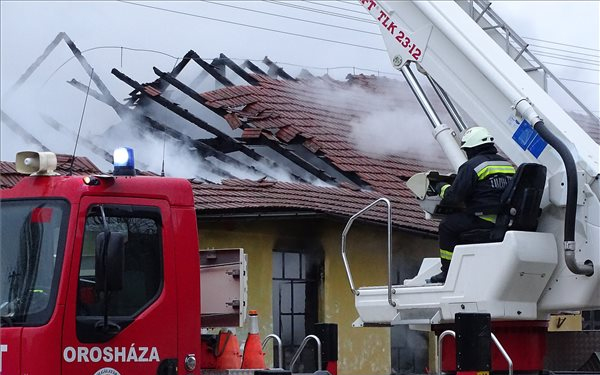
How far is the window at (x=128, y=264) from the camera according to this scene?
6.11m

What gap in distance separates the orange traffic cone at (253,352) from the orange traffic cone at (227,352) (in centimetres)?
7

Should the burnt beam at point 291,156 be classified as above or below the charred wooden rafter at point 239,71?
below

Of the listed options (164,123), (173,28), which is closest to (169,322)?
(164,123)

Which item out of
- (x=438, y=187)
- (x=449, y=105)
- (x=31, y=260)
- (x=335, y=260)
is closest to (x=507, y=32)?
(x=449, y=105)

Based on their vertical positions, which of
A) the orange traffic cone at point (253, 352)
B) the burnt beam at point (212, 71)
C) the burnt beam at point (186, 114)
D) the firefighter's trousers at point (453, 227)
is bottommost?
the orange traffic cone at point (253, 352)

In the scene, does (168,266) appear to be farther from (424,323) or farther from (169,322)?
(424,323)

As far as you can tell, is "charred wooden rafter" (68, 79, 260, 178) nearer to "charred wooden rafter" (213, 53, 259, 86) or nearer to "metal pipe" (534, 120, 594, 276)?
"charred wooden rafter" (213, 53, 259, 86)

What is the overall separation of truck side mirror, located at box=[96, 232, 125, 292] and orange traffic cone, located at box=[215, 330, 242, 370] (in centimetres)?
127

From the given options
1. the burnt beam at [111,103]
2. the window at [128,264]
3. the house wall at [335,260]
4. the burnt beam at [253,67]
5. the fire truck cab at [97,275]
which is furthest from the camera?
the burnt beam at [253,67]

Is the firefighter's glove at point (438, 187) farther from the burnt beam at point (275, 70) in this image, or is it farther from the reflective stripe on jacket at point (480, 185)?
the burnt beam at point (275, 70)

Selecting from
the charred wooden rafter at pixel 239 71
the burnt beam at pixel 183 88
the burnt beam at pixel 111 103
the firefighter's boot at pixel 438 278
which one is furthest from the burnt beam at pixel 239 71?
the firefighter's boot at pixel 438 278

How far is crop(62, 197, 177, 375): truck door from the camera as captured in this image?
608 centimetres

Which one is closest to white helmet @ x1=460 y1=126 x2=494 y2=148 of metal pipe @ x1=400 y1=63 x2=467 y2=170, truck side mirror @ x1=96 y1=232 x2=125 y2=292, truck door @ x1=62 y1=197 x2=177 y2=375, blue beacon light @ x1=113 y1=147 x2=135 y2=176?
metal pipe @ x1=400 y1=63 x2=467 y2=170

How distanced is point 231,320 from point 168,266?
0.75 m
